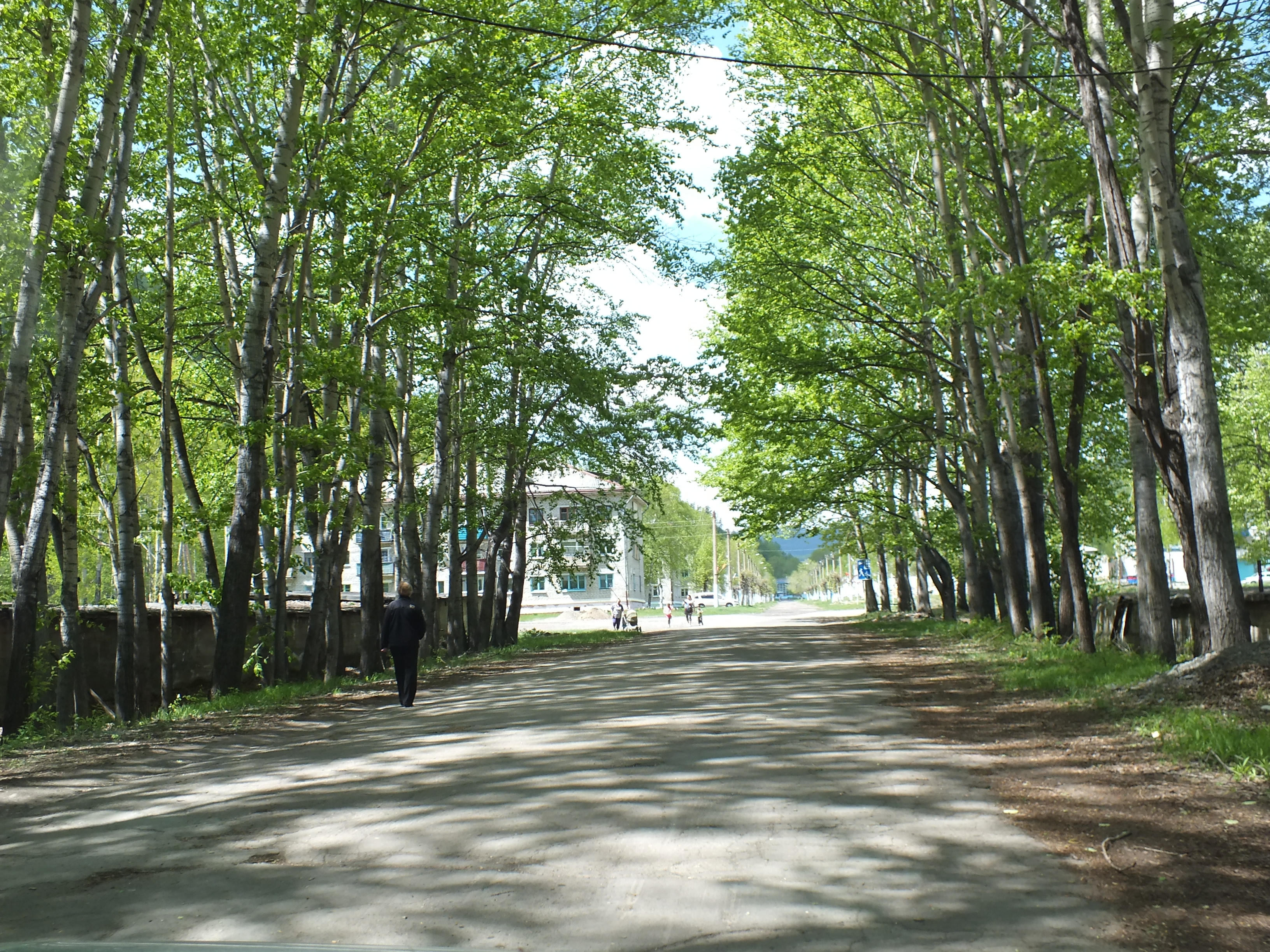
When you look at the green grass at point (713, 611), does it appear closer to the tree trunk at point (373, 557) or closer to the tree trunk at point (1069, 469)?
the tree trunk at point (373, 557)

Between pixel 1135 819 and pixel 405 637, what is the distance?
31.0 ft

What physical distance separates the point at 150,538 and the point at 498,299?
19.9 meters

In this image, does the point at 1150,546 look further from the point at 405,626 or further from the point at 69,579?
the point at 69,579

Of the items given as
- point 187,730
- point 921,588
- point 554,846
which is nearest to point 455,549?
point 187,730

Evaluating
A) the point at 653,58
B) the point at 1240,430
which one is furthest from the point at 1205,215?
the point at 1240,430

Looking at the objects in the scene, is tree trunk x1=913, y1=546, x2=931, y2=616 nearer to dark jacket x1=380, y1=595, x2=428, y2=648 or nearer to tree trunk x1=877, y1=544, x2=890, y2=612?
tree trunk x1=877, y1=544, x2=890, y2=612

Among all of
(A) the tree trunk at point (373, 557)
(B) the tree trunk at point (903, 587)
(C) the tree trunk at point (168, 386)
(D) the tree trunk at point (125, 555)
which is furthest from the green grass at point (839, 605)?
(D) the tree trunk at point (125, 555)

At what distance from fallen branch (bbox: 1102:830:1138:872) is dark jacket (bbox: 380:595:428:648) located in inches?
369

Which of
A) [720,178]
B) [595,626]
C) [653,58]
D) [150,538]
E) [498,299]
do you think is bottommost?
[595,626]

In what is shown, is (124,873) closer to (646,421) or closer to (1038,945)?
(1038,945)

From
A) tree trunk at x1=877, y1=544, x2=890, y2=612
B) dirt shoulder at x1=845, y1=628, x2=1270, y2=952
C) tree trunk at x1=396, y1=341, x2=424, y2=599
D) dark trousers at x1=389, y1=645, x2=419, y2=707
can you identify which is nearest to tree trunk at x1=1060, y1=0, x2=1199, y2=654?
dirt shoulder at x1=845, y1=628, x2=1270, y2=952

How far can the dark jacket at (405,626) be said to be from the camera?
1327cm

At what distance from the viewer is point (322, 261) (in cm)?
1878

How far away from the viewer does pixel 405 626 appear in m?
13.3
